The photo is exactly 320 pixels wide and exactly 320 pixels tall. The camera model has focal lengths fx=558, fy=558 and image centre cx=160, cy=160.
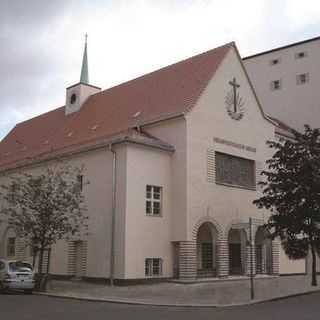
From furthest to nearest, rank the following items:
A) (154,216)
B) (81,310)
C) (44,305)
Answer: (154,216), (44,305), (81,310)

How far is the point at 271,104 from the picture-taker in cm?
4884

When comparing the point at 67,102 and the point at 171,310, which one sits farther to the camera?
the point at 67,102

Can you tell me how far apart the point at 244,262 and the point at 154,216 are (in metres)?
7.25

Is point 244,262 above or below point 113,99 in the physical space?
below

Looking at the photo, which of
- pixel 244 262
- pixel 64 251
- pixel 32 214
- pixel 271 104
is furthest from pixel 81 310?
pixel 271 104

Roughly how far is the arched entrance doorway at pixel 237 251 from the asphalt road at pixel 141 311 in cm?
1324

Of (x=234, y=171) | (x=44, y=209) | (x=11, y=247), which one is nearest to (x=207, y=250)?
(x=234, y=171)

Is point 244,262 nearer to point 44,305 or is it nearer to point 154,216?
point 154,216

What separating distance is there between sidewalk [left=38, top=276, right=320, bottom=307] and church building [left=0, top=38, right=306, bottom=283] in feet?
5.71

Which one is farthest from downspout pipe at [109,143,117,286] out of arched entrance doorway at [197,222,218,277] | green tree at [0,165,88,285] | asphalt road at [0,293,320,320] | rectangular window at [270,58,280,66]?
rectangular window at [270,58,280,66]

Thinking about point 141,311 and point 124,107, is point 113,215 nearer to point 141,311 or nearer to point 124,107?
point 124,107

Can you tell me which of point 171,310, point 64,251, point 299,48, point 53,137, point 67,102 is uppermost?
point 299,48

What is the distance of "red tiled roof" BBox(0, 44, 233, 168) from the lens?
107 ft

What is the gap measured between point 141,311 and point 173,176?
14351 millimetres
